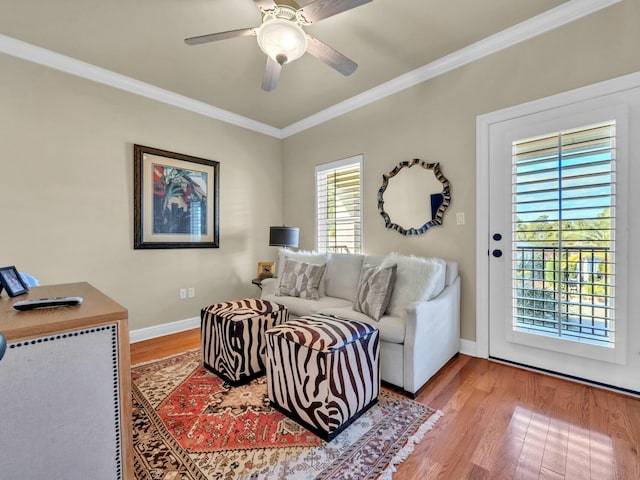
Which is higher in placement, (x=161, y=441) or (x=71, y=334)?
(x=71, y=334)

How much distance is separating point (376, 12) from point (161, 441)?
3.00 meters

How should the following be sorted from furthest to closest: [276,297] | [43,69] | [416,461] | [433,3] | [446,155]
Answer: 1. [276,297]
2. [446,155]
3. [43,69]
4. [433,3]
5. [416,461]

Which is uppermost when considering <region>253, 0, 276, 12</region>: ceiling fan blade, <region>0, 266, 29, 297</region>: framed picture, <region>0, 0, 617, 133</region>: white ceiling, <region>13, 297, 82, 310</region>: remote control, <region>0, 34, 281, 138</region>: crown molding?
<region>0, 0, 617, 133</region>: white ceiling

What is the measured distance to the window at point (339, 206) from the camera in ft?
11.3

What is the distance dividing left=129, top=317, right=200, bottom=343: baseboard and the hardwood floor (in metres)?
2.63

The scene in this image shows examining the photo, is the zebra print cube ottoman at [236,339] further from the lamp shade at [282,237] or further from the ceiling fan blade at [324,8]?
the ceiling fan blade at [324,8]

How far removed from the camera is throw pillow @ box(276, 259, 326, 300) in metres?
2.85

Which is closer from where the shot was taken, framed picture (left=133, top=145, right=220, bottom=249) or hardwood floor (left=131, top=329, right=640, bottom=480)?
hardwood floor (left=131, top=329, right=640, bottom=480)

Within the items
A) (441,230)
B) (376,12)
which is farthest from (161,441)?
(376,12)

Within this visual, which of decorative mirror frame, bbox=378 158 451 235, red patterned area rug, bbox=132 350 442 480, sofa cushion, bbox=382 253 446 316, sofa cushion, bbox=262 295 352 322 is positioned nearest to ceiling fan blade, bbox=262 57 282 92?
decorative mirror frame, bbox=378 158 451 235

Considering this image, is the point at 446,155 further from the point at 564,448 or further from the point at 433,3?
the point at 564,448

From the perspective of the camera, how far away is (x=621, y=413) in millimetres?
1729

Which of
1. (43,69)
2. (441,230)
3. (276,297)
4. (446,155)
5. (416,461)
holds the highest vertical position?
(43,69)

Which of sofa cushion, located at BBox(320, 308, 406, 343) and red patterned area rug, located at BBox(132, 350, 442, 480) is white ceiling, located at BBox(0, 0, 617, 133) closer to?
sofa cushion, located at BBox(320, 308, 406, 343)
